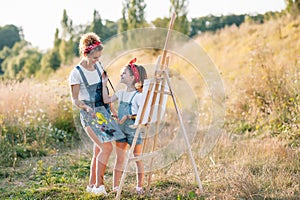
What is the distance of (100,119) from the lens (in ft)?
12.6

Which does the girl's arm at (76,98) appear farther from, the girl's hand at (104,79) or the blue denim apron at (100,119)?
the girl's hand at (104,79)

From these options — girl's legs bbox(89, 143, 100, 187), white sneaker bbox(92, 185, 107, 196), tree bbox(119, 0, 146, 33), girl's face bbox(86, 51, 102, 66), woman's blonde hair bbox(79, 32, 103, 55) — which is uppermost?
tree bbox(119, 0, 146, 33)

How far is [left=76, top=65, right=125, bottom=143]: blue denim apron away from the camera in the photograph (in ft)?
12.5

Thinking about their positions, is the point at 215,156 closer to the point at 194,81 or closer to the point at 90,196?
the point at 90,196

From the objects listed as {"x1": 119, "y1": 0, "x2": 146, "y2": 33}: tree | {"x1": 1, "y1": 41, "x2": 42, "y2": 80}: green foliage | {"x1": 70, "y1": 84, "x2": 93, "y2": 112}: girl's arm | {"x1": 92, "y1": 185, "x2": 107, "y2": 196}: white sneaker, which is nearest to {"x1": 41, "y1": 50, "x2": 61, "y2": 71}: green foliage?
{"x1": 1, "y1": 41, "x2": 42, "y2": 80}: green foliage

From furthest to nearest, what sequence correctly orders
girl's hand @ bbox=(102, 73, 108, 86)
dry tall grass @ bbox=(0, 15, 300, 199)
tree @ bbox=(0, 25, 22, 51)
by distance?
1. tree @ bbox=(0, 25, 22, 51)
2. dry tall grass @ bbox=(0, 15, 300, 199)
3. girl's hand @ bbox=(102, 73, 108, 86)

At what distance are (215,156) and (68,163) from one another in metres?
1.91

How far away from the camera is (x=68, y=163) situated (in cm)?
555

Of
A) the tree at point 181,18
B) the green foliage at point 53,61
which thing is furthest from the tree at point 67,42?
the tree at point 181,18

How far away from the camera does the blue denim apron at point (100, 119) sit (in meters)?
3.80

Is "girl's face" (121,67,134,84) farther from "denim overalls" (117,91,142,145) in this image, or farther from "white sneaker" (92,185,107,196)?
"white sneaker" (92,185,107,196)

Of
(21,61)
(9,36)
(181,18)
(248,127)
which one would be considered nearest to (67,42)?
(181,18)

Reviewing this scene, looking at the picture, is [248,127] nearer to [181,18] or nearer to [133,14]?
[133,14]

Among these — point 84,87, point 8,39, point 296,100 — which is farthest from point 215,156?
point 8,39
